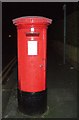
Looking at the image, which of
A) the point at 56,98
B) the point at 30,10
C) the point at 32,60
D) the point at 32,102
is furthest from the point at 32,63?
the point at 30,10

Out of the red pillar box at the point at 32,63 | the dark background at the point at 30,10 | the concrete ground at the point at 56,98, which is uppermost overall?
the dark background at the point at 30,10

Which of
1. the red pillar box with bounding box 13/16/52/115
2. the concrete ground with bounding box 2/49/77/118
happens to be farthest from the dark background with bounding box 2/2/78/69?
the red pillar box with bounding box 13/16/52/115

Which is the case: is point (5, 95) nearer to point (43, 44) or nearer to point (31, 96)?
point (31, 96)

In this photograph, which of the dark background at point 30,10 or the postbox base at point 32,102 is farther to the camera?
the dark background at point 30,10

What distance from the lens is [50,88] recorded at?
332 inches

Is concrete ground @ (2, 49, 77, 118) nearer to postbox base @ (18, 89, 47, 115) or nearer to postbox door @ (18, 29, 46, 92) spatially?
postbox base @ (18, 89, 47, 115)

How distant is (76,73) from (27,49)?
578cm

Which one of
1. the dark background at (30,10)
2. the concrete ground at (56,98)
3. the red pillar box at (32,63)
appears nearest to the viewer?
the red pillar box at (32,63)

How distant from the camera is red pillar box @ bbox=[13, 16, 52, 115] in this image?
221 inches

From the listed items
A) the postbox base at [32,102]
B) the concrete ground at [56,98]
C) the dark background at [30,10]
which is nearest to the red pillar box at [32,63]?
the postbox base at [32,102]

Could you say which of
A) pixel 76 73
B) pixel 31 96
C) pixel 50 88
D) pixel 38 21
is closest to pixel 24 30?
pixel 38 21

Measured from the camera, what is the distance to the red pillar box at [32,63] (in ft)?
18.4

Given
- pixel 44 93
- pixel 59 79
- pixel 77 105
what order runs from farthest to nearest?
pixel 59 79
pixel 77 105
pixel 44 93

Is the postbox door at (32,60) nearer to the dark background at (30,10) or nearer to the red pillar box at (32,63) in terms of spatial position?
the red pillar box at (32,63)
